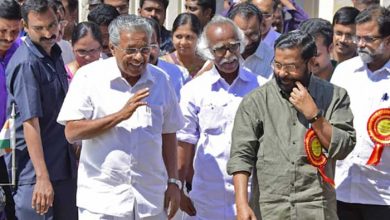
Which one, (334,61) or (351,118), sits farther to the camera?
(334,61)

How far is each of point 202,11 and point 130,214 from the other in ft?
12.2

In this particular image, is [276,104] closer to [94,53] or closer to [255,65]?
[255,65]

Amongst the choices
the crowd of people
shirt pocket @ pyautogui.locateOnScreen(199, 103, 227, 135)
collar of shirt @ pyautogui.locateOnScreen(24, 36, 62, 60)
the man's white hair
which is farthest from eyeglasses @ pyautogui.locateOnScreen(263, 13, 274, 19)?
collar of shirt @ pyautogui.locateOnScreen(24, 36, 62, 60)

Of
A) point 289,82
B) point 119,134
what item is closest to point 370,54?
point 289,82

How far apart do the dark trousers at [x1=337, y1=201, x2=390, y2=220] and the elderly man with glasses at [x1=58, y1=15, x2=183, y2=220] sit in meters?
1.42

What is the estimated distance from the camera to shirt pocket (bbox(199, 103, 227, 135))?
22.9 feet

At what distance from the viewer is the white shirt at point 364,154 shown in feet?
22.9

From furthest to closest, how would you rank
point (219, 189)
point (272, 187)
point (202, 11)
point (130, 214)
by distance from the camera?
point (202, 11) → point (219, 189) → point (130, 214) → point (272, 187)

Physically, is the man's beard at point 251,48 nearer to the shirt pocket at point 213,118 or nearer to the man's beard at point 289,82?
the shirt pocket at point 213,118

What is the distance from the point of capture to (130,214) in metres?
6.42

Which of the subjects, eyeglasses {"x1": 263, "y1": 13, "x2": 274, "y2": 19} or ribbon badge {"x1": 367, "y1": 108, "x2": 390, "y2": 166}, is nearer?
ribbon badge {"x1": 367, "y1": 108, "x2": 390, "y2": 166}

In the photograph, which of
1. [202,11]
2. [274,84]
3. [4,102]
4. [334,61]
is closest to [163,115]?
[274,84]

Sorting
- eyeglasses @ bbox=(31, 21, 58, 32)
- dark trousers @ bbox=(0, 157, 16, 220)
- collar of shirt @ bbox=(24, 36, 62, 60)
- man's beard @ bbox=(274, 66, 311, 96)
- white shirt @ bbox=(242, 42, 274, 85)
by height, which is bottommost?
dark trousers @ bbox=(0, 157, 16, 220)

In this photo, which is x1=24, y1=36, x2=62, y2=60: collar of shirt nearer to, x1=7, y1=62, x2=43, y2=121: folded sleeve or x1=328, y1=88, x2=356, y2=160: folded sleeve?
x1=7, y1=62, x2=43, y2=121: folded sleeve
